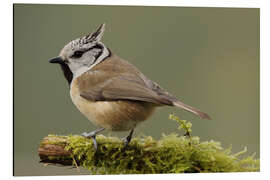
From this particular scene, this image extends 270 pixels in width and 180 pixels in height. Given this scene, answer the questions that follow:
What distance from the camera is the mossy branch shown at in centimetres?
306

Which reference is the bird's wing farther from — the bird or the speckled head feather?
the speckled head feather

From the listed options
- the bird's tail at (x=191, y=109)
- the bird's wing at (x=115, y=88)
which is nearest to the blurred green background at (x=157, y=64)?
the bird's wing at (x=115, y=88)

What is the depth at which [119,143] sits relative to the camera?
323 centimetres

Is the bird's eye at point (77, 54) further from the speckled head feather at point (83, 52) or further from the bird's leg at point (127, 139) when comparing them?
the bird's leg at point (127, 139)

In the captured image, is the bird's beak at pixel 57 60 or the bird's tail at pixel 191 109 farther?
the bird's beak at pixel 57 60

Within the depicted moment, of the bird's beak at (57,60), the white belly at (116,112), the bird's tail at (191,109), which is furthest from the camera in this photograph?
the bird's beak at (57,60)

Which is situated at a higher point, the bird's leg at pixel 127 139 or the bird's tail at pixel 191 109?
the bird's tail at pixel 191 109

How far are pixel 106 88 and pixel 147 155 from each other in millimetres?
657

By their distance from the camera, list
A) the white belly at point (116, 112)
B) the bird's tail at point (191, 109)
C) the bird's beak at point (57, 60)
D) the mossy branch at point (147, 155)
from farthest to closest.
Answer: the bird's beak at point (57, 60) → the white belly at point (116, 112) → the mossy branch at point (147, 155) → the bird's tail at point (191, 109)

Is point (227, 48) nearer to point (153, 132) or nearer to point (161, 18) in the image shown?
point (161, 18)

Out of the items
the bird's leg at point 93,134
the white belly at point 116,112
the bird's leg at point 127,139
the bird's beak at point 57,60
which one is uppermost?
the bird's beak at point 57,60

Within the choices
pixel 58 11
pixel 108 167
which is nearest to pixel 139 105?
pixel 108 167

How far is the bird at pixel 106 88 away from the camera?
3152 mm

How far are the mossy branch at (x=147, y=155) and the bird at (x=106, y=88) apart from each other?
0.36 feet
